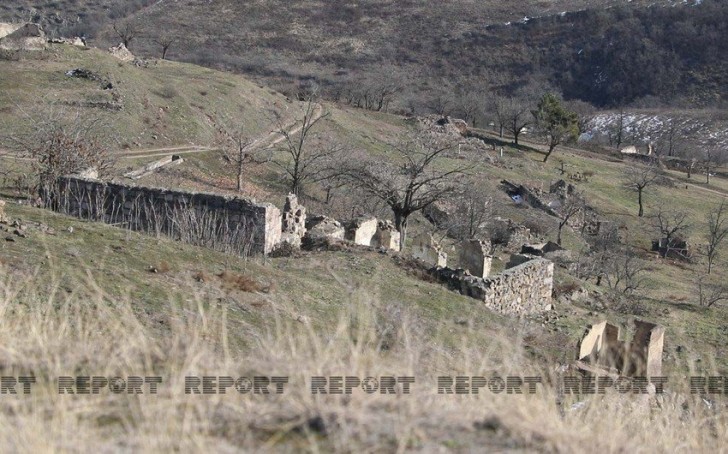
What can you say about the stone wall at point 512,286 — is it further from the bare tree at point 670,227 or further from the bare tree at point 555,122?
the bare tree at point 555,122

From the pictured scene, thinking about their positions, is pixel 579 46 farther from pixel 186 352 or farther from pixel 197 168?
pixel 186 352

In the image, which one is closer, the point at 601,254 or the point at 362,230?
the point at 362,230

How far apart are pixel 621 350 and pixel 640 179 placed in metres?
42.7

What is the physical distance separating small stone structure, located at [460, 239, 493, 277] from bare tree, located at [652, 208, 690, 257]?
22808 millimetres

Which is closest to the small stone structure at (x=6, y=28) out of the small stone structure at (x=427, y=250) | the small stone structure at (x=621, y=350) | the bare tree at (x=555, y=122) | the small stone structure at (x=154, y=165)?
the small stone structure at (x=154, y=165)

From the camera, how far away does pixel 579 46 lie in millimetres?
105812

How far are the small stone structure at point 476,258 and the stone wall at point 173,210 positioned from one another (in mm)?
6499

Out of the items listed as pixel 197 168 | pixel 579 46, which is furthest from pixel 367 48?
pixel 197 168

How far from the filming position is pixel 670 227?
4497 cm

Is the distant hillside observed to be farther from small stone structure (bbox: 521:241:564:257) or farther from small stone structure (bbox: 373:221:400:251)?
small stone structure (bbox: 373:221:400:251)

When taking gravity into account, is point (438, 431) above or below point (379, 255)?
below

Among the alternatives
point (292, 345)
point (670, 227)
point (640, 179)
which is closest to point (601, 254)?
point (670, 227)

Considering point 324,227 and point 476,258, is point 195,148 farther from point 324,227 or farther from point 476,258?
point 476,258

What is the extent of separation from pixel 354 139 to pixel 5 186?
34622 millimetres
